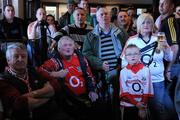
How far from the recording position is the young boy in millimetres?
4109

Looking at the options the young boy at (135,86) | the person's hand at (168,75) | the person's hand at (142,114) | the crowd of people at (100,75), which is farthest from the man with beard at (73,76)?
the person's hand at (168,75)

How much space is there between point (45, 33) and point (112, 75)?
1.72 m

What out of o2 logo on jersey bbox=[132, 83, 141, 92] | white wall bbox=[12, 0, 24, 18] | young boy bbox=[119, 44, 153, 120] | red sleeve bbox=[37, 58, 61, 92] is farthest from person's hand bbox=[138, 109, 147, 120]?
white wall bbox=[12, 0, 24, 18]

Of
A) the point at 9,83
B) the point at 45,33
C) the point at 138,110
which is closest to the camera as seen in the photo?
the point at 9,83

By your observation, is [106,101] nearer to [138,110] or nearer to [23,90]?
[138,110]

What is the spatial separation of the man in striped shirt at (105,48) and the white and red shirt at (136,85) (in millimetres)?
429

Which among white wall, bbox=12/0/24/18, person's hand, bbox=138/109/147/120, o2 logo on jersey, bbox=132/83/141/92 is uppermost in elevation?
white wall, bbox=12/0/24/18

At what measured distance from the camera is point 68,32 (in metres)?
4.95

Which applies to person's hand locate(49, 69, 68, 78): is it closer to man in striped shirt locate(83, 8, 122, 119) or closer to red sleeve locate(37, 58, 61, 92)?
red sleeve locate(37, 58, 61, 92)

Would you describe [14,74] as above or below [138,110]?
above

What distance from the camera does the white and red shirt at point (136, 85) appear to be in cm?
412

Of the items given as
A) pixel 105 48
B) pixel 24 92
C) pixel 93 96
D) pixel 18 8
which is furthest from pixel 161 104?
pixel 18 8

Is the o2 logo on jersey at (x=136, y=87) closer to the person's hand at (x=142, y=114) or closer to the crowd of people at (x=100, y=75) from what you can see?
the crowd of people at (x=100, y=75)

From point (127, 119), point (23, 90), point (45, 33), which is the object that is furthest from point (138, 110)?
point (45, 33)
